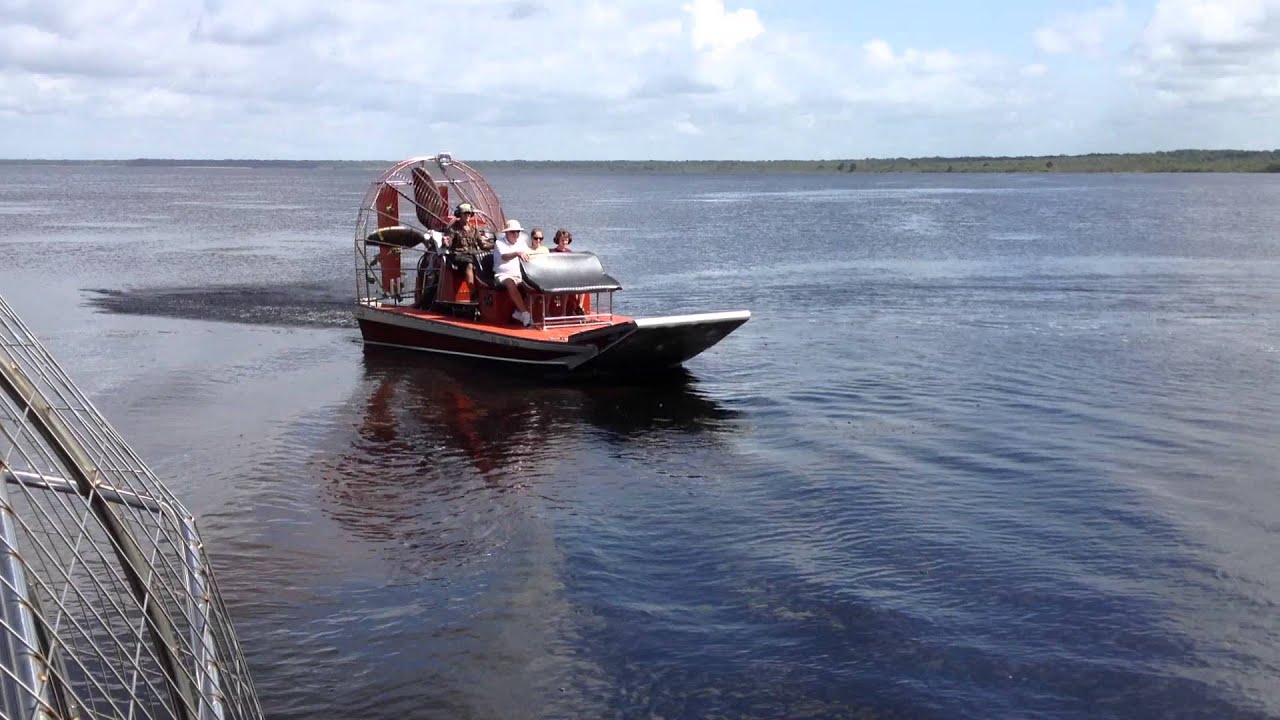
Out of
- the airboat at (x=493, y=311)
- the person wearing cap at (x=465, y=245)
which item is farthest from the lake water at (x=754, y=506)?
the person wearing cap at (x=465, y=245)

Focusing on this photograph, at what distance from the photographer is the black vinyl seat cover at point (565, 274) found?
69.6 feet

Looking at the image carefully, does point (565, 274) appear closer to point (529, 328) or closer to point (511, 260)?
point (511, 260)

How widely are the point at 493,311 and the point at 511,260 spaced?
146 cm

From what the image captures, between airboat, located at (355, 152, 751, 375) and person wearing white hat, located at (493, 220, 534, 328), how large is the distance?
183 mm

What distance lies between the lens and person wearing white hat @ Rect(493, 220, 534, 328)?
2177 cm

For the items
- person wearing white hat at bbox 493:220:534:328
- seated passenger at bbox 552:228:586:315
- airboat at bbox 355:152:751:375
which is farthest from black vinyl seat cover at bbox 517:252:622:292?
seated passenger at bbox 552:228:586:315

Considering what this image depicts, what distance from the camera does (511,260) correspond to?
21797 mm

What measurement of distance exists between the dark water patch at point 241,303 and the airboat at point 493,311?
3.37 metres

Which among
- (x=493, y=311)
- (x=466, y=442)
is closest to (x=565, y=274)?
(x=493, y=311)

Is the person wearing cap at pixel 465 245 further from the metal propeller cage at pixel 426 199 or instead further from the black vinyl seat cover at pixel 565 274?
the black vinyl seat cover at pixel 565 274

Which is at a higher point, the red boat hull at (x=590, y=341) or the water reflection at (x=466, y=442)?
the red boat hull at (x=590, y=341)

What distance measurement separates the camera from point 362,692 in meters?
9.70

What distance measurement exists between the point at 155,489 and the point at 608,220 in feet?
236

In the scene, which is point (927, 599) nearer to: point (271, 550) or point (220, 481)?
point (271, 550)
